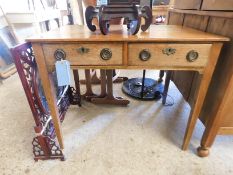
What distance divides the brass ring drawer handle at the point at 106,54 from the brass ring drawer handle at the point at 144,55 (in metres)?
0.14

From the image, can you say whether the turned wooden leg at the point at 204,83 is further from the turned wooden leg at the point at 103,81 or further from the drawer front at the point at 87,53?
the turned wooden leg at the point at 103,81

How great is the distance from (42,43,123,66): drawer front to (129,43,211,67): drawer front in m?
0.07

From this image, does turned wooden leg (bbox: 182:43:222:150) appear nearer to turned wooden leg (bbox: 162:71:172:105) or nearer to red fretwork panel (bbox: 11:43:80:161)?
turned wooden leg (bbox: 162:71:172:105)

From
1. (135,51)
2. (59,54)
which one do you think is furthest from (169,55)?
(59,54)

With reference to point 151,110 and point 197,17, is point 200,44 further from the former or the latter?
point 151,110

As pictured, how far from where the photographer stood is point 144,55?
76 cm

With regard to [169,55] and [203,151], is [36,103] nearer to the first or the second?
[169,55]

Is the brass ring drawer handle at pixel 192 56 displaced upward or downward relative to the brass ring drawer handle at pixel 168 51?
downward

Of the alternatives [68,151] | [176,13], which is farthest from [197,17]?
[68,151]

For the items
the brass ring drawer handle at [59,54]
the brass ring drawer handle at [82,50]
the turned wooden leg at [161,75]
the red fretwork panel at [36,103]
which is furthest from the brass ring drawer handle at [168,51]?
the turned wooden leg at [161,75]

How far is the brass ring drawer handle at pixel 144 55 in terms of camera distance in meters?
0.76

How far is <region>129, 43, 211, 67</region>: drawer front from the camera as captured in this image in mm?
741

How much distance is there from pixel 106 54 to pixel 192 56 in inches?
15.2

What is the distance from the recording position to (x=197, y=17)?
103cm
